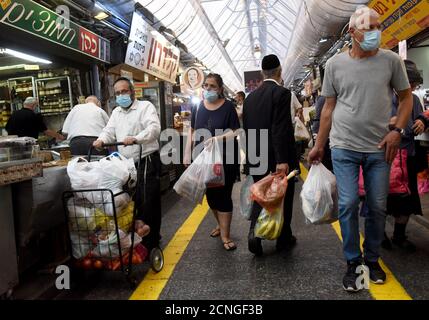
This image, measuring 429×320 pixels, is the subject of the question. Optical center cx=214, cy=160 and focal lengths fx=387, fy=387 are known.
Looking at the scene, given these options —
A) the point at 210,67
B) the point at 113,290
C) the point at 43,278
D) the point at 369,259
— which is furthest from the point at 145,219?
the point at 210,67

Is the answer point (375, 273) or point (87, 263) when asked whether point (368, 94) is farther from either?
point (87, 263)

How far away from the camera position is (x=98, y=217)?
2975 mm

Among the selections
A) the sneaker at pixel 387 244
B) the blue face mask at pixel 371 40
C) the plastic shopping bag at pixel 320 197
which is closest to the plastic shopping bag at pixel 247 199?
the plastic shopping bag at pixel 320 197

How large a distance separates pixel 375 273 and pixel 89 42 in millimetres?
6104

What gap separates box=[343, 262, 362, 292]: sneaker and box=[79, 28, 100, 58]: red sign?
5.70 m

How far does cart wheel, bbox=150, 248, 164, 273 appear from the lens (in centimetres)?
339

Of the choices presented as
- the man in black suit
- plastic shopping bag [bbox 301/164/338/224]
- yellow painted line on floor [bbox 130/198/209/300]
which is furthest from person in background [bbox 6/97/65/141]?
plastic shopping bag [bbox 301/164/338/224]

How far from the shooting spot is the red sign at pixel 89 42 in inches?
261

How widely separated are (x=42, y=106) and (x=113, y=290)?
6518 mm

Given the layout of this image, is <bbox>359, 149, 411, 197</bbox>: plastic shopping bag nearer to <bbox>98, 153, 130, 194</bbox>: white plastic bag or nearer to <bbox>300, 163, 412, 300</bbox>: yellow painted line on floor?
A: <bbox>300, 163, 412, 300</bbox>: yellow painted line on floor

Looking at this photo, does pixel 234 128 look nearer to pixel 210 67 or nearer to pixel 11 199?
pixel 11 199

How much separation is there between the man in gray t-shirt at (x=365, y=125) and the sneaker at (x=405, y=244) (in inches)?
31.7

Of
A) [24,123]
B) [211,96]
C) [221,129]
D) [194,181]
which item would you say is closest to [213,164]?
[194,181]

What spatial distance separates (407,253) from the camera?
3465 mm
